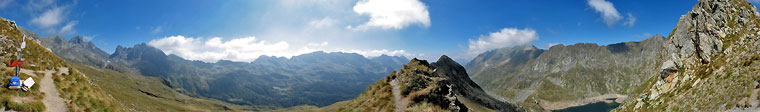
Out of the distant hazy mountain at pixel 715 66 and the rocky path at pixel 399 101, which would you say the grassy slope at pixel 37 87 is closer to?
the rocky path at pixel 399 101

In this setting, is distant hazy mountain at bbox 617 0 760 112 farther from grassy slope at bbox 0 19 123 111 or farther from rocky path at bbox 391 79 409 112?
grassy slope at bbox 0 19 123 111

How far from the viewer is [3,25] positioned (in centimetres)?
4081

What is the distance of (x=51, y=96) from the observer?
2777 cm

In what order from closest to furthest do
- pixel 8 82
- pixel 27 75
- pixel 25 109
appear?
1. pixel 25 109
2. pixel 8 82
3. pixel 27 75

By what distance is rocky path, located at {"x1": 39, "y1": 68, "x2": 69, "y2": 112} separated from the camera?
25.9m

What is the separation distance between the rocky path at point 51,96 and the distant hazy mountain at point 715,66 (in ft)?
180

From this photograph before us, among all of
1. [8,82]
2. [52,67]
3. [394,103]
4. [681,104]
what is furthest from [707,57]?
[52,67]

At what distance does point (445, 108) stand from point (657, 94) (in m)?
50.2

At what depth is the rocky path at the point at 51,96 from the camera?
1021 inches

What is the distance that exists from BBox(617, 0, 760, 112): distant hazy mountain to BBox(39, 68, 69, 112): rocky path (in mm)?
54995

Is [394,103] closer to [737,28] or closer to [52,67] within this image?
[52,67]

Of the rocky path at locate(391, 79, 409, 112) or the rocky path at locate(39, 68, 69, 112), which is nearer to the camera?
the rocky path at locate(39, 68, 69, 112)

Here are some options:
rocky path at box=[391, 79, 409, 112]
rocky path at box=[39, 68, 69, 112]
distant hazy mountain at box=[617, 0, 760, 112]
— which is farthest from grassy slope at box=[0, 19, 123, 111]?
distant hazy mountain at box=[617, 0, 760, 112]

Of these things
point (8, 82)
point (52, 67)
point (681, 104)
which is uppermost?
point (52, 67)
